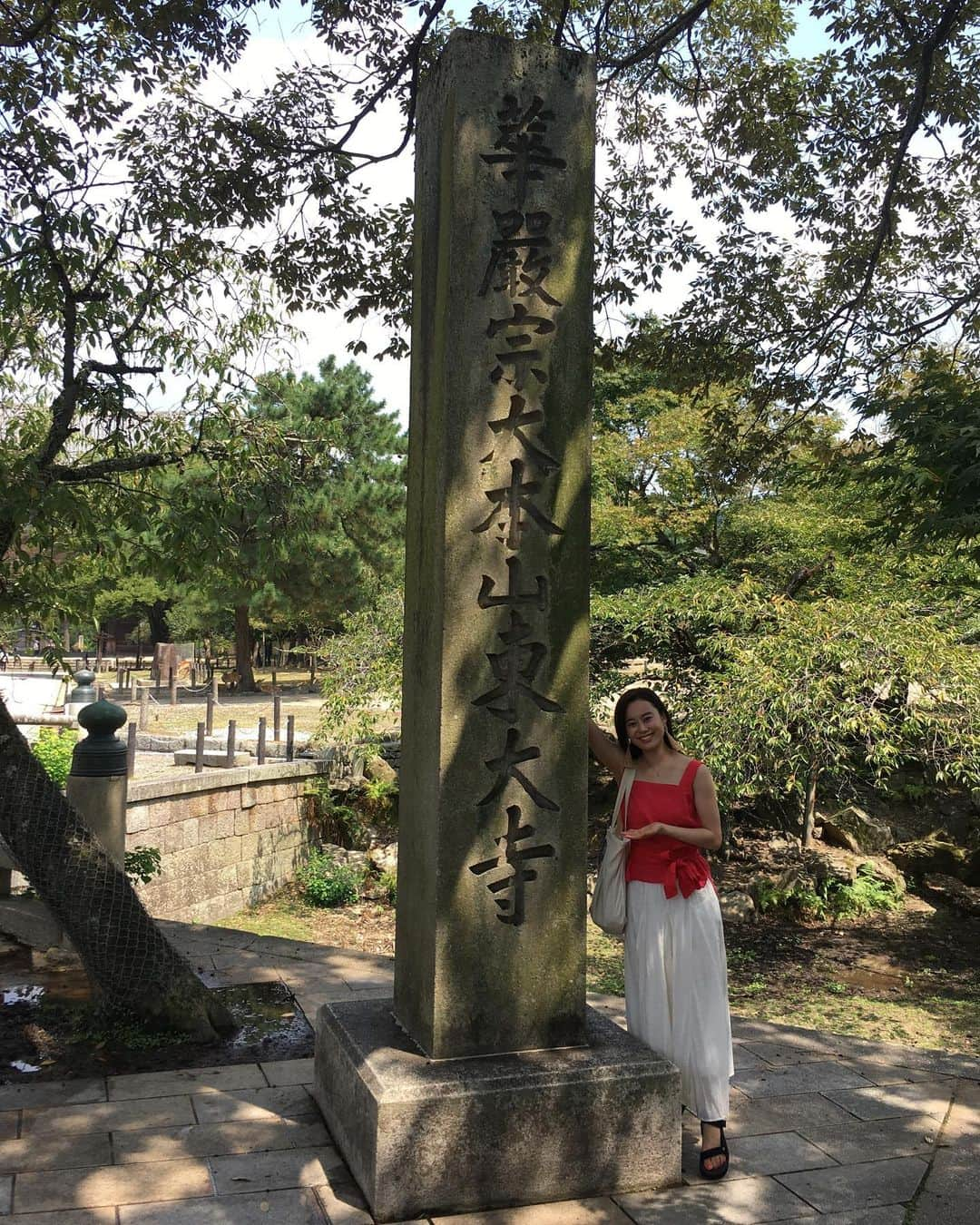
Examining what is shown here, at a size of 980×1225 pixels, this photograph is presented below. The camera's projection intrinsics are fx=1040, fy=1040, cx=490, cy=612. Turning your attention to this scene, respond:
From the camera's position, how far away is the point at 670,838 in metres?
3.35

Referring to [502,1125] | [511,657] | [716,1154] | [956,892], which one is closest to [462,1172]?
[502,1125]

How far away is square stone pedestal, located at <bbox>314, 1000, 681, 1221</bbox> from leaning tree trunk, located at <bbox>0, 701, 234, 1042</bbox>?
1.43 metres

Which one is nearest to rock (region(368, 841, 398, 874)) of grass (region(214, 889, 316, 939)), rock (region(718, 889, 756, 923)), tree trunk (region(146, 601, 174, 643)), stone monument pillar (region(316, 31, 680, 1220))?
grass (region(214, 889, 316, 939))

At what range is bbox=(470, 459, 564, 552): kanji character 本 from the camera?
3.25m

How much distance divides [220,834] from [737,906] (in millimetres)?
5386

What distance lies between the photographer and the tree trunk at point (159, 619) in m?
31.9

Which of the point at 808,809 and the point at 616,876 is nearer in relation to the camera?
the point at 616,876

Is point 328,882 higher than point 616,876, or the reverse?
point 616,876

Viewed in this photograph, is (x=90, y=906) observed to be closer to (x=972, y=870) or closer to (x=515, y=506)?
(x=515, y=506)

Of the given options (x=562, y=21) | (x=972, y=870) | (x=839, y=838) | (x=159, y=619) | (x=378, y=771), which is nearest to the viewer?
(x=562, y=21)

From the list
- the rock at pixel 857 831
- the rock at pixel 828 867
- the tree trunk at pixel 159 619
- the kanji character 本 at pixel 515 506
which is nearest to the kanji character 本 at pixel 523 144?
the kanji character 本 at pixel 515 506

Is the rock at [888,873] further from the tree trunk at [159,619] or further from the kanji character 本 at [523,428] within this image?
the tree trunk at [159,619]

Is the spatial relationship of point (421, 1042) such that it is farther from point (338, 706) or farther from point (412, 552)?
point (338, 706)

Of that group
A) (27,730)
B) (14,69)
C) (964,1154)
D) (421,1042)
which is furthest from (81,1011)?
(27,730)
